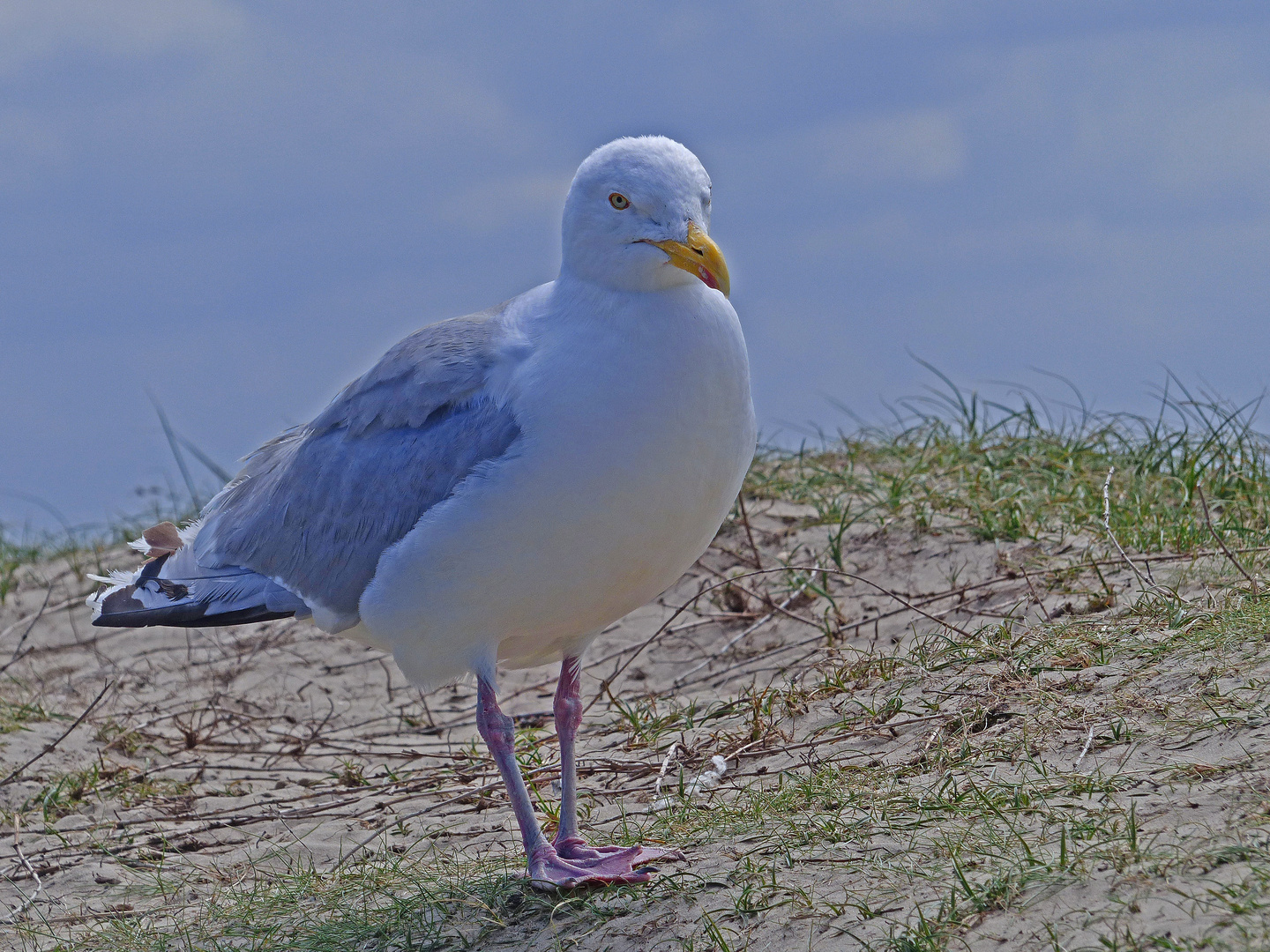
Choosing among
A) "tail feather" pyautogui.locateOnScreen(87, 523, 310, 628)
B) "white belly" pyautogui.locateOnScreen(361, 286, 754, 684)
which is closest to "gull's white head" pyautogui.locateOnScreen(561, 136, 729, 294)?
"white belly" pyautogui.locateOnScreen(361, 286, 754, 684)

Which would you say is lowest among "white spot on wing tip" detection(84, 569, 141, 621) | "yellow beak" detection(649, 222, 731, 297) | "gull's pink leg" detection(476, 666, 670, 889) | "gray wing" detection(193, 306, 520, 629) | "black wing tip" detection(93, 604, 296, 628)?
"gull's pink leg" detection(476, 666, 670, 889)

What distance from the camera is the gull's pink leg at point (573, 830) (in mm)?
3656

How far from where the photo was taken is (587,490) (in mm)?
3457

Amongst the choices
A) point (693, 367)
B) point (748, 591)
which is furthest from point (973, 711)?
point (748, 591)

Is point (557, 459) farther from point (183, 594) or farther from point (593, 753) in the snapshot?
point (593, 753)

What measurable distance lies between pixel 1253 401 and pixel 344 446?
16.5 ft

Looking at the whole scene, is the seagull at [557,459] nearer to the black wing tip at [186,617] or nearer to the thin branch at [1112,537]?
the black wing tip at [186,617]

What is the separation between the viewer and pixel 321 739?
Result: 6.02 metres

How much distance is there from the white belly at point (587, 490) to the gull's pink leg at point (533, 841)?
0.65ft

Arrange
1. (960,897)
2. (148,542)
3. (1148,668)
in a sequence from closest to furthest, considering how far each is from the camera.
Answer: (960,897) → (1148,668) → (148,542)

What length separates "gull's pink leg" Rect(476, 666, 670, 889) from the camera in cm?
362

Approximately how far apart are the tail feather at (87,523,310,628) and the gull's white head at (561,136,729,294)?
1.54 metres

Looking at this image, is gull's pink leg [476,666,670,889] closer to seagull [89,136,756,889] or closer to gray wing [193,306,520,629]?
seagull [89,136,756,889]

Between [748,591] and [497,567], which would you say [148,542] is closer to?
[497,567]
